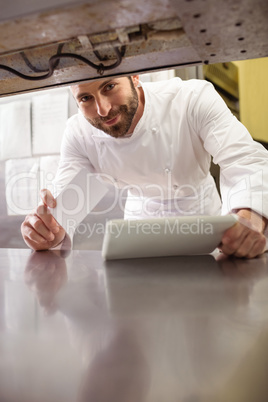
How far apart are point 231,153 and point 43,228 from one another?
670mm

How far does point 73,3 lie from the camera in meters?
0.39

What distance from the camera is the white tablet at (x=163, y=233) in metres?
0.69

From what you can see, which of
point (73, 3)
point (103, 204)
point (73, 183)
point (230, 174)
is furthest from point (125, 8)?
point (103, 204)

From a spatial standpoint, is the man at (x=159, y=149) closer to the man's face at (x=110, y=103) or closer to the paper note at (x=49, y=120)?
the man's face at (x=110, y=103)

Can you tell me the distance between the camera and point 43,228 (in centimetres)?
109

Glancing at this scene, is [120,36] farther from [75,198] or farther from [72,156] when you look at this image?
[72,156]

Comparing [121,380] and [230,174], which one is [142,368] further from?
[230,174]

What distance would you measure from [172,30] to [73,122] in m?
1.24

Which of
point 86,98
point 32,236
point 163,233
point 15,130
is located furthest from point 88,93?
point 15,130

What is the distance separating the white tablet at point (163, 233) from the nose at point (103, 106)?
0.78 m

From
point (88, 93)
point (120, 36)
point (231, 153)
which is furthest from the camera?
point (88, 93)

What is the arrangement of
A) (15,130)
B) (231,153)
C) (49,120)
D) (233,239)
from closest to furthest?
(233,239)
(231,153)
(49,120)
(15,130)

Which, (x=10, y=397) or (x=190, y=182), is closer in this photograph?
(x=10, y=397)

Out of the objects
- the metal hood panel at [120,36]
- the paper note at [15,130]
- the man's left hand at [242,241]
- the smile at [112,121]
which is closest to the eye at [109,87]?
the smile at [112,121]
